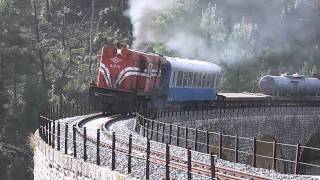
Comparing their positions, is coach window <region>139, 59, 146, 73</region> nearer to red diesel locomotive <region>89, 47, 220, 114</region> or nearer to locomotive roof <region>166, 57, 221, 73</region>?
red diesel locomotive <region>89, 47, 220, 114</region>

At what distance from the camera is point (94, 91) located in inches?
1140

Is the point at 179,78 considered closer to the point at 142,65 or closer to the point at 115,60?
the point at 142,65

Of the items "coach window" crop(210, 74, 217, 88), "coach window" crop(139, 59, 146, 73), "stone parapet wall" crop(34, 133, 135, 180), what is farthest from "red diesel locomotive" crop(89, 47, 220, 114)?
"stone parapet wall" crop(34, 133, 135, 180)

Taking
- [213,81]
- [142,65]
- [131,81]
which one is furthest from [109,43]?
[131,81]

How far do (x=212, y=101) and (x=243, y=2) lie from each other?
175 feet

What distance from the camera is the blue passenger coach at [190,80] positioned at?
31.6 m

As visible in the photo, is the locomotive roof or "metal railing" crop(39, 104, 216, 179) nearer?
"metal railing" crop(39, 104, 216, 179)

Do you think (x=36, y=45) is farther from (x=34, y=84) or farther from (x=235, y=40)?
(x=235, y=40)

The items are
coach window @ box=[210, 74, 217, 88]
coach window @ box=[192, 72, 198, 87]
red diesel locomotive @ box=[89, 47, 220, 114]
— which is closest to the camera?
red diesel locomotive @ box=[89, 47, 220, 114]

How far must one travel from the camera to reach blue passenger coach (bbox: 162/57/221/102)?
31562mm

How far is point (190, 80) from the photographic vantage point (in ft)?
111

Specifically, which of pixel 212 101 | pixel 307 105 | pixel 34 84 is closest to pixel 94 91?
pixel 212 101

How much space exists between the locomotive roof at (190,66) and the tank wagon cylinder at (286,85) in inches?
327

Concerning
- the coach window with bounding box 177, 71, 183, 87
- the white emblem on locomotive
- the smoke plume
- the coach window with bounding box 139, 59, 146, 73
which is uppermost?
the smoke plume
